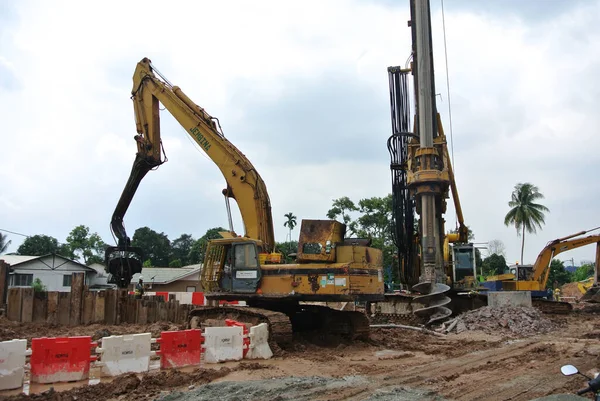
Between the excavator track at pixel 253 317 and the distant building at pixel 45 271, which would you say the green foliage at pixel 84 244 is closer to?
the distant building at pixel 45 271

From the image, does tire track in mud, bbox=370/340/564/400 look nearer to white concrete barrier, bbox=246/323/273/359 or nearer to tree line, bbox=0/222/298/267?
white concrete barrier, bbox=246/323/273/359

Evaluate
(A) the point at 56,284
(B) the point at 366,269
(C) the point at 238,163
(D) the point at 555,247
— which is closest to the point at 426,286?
(B) the point at 366,269

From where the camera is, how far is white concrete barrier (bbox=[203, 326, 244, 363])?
9766 mm

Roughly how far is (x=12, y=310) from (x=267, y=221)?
819 centimetres

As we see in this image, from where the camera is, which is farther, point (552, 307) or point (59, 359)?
point (552, 307)

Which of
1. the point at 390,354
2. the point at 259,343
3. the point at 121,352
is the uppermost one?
the point at 121,352

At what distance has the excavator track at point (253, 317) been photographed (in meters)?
11.3

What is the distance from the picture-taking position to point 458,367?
9.72 metres

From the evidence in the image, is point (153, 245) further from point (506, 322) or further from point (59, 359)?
point (59, 359)

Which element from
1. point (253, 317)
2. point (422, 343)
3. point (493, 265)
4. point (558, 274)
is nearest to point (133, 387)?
point (253, 317)

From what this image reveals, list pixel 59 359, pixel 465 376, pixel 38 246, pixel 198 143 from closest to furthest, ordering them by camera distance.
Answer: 1. pixel 59 359
2. pixel 465 376
3. pixel 198 143
4. pixel 38 246

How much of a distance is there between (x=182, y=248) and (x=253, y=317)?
266 ft

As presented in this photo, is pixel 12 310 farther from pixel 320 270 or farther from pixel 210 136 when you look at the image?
pixel 320 270

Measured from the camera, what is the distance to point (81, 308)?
15961 millimetres
